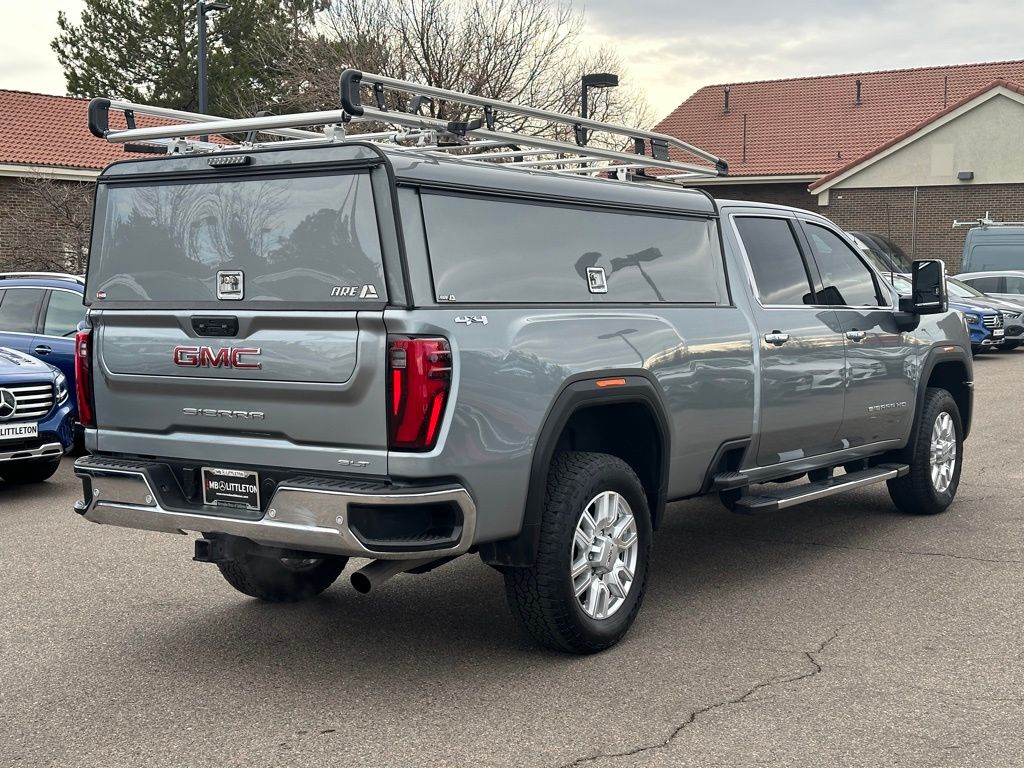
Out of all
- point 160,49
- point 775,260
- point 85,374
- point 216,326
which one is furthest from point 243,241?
point 160,49

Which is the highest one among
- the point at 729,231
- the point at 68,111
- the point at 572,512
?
the point at 68,111

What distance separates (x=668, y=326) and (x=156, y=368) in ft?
7.48

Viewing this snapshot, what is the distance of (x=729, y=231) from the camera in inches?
269

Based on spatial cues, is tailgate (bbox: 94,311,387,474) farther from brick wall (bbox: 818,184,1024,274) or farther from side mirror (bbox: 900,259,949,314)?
brick wall (bbox: 818,184,1024,274)

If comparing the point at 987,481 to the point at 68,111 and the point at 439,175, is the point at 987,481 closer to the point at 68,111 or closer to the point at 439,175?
the point at 439,175

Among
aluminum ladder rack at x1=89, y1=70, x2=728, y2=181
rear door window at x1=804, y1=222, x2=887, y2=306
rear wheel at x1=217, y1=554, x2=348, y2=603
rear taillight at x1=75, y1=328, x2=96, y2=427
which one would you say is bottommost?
rear wheel at x1=217, y1=554, x2=348, y2=603

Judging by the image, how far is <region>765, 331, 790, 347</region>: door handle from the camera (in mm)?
6779

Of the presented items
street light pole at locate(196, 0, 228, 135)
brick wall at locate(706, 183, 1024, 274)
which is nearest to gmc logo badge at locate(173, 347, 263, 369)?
street light pole at locate(196, 0, 228, 135)

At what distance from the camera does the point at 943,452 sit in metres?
8.65

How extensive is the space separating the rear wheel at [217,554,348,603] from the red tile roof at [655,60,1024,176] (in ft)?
120

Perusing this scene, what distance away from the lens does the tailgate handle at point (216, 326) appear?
5172mm

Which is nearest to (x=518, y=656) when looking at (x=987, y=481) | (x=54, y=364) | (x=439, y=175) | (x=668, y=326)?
(x=668, y=326)

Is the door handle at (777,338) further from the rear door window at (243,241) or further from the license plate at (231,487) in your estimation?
the license plate at (231,487)

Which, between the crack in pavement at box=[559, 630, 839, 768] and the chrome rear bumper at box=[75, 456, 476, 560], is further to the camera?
the chrome rear bumper at box=[75, 456, 476, 560]
